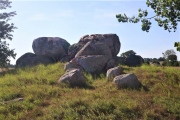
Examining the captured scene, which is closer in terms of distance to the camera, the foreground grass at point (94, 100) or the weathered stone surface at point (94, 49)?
the foreground grass at point (94, 100)

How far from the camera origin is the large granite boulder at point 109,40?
70.5 ft

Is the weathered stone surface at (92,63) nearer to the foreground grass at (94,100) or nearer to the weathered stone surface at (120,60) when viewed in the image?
the foreground grass at (94,100)

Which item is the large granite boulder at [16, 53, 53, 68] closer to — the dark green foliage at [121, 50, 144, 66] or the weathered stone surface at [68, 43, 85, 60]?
the weathered stone surface at [68, 43, 85, 60]

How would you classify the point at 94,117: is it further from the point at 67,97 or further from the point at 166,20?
the point at 166,20

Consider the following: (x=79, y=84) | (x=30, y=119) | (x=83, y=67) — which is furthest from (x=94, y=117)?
(x=83, y=67)

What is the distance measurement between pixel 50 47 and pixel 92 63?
6916 mm

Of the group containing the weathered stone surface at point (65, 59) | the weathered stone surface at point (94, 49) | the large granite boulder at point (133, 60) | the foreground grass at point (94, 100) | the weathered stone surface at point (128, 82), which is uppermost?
the weathered stone surface at point (94, 49)

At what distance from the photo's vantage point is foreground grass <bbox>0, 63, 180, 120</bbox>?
Result: 9312 mm

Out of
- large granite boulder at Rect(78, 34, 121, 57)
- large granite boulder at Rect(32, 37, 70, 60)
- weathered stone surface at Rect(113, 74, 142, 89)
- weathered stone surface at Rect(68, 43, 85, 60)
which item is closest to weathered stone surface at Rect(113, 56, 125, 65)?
large granite boulder at Rect(78, 34, 121, 57)

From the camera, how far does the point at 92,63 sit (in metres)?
17.3

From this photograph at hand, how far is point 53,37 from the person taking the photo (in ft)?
79.7

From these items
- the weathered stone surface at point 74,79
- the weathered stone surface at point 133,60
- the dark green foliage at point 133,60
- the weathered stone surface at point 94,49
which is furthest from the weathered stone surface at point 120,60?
the weathered stone surface at point 74,79

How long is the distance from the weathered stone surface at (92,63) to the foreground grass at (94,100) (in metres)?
2.42

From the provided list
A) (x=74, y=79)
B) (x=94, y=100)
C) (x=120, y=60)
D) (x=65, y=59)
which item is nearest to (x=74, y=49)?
(x=65, y=59)
